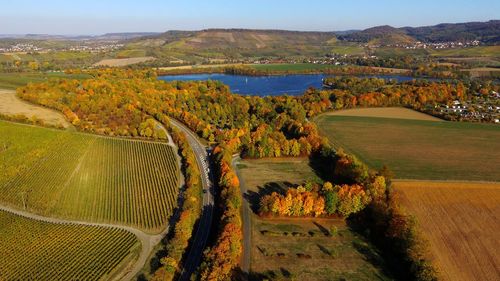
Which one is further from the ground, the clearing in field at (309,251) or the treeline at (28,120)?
the treeline at (28,120)

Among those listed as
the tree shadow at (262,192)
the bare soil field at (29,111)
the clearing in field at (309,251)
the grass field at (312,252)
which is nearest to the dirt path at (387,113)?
the tree shadow at (262,192)

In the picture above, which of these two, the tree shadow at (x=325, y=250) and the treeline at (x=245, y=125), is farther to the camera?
the treeline at (x=245, y=125)

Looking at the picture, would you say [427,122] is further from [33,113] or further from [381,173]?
[33,113]

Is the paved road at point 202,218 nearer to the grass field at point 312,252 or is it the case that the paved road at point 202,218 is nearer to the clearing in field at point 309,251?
the clearing in field at point 309,251

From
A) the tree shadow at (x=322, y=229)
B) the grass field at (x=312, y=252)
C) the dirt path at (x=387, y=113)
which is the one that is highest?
the dirt path at (x=387, y=113)

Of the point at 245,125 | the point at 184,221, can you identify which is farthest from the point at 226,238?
the point at 245,125

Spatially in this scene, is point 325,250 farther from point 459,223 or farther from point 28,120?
point 28,120
